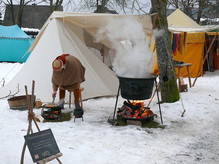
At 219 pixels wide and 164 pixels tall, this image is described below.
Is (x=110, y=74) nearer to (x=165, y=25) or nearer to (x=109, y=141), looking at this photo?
(x=165, y=25)

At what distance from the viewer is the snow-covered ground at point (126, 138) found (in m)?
3.41

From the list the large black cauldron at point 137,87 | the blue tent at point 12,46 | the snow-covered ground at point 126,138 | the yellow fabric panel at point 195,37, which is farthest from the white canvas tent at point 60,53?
the blue tent at point 12,46

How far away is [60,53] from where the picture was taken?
21.8ft

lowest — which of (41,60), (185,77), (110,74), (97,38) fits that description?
(185,77)

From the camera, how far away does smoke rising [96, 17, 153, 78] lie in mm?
5281

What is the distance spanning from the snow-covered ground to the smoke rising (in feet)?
3.53

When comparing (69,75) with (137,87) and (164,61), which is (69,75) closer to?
(137,87)

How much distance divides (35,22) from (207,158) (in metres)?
35.0

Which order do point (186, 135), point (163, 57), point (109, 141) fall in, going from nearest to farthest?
point (109, 141), point (186, 135), point (163, 57)

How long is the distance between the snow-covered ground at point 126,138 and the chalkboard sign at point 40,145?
49 cm

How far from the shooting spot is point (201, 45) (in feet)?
34.5

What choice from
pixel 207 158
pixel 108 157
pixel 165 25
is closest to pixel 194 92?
pixel 165 25

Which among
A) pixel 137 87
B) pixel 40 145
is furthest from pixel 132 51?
pixel 40 145

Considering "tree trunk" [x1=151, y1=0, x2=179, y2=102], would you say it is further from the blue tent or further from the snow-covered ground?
the blue tent
